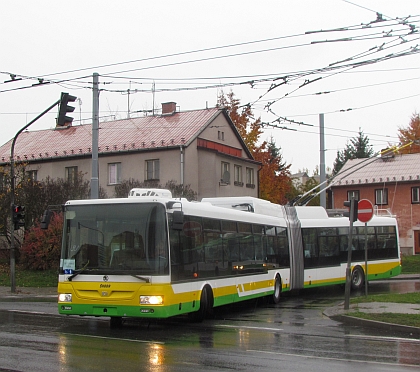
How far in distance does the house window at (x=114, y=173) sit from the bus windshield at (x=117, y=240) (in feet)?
103

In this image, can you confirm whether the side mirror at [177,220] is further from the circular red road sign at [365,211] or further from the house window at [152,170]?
the house window at [152,170]

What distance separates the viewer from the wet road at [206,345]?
9.42m

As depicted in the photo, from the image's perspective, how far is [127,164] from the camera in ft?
146

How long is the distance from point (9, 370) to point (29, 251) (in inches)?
903

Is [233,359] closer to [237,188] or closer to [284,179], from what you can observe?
[237,188]

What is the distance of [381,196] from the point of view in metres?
53.8

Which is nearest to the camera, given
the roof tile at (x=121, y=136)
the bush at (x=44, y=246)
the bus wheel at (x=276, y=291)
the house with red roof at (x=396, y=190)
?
the bus wheel at (x=276, y=291)

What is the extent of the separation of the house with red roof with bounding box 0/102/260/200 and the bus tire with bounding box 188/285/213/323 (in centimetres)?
2659

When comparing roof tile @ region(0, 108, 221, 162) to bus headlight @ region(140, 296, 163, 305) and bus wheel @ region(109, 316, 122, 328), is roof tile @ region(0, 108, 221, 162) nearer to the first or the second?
bus wheel @ region(109, 316, 122, 328)

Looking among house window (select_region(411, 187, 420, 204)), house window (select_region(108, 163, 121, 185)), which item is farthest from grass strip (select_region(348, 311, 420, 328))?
house window (select_region(411, 187, 420, 204))

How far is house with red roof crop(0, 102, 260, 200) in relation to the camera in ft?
141

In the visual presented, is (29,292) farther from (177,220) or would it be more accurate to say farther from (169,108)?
(169,108)

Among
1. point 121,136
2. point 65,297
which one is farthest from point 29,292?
point 121,136

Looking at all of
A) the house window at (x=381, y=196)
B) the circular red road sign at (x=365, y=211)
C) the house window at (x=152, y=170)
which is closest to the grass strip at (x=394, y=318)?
the circular red road sign at (x=365, y=211)
